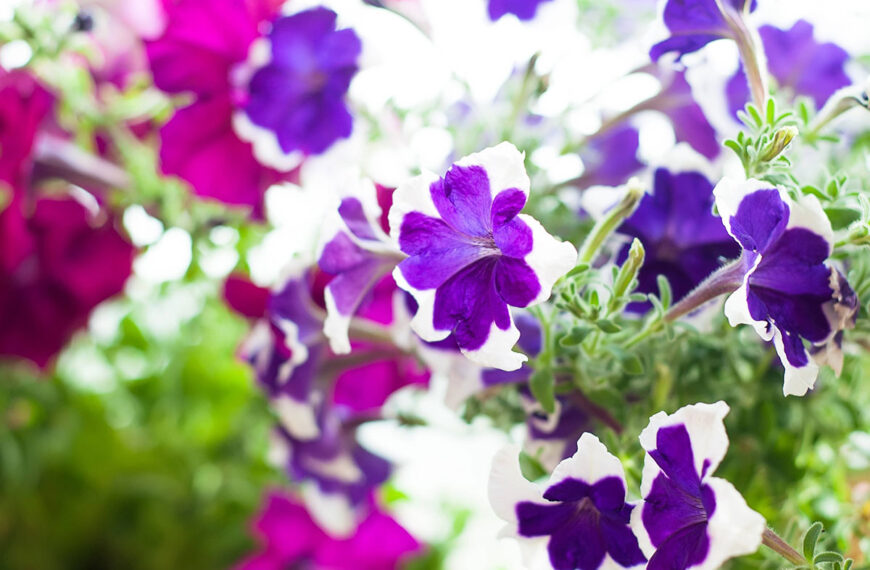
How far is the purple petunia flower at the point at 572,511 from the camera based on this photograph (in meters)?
0.24

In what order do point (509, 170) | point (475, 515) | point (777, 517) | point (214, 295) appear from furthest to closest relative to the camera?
point (475, 515) → point (214, 295) → point (777, 517) → point (509, 170)

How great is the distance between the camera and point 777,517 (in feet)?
1.18

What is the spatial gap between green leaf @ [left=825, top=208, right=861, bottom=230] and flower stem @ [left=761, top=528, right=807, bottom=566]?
3.9 inches

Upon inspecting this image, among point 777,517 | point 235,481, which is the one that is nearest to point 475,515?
point 235,481

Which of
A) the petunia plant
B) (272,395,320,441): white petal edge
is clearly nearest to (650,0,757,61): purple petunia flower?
the petunia plant

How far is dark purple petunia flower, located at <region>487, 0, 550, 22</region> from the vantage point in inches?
14.5

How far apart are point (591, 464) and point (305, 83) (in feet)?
0.84

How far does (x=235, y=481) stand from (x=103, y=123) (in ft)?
0.90

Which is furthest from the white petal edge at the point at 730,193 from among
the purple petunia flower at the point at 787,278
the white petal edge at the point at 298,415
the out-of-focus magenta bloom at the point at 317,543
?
the out-of-focus magenta bloom at the point at 317,543

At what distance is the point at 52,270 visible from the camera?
1.65 ft

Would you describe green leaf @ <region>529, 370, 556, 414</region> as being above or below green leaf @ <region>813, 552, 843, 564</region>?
above

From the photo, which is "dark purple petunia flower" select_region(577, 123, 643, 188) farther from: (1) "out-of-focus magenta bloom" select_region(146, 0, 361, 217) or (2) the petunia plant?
(1) "out-of-focus magenta bloom" select_region(146, 0, 361, 217)

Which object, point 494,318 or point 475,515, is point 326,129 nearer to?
point 494,318

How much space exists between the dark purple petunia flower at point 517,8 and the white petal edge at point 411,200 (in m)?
0.15
